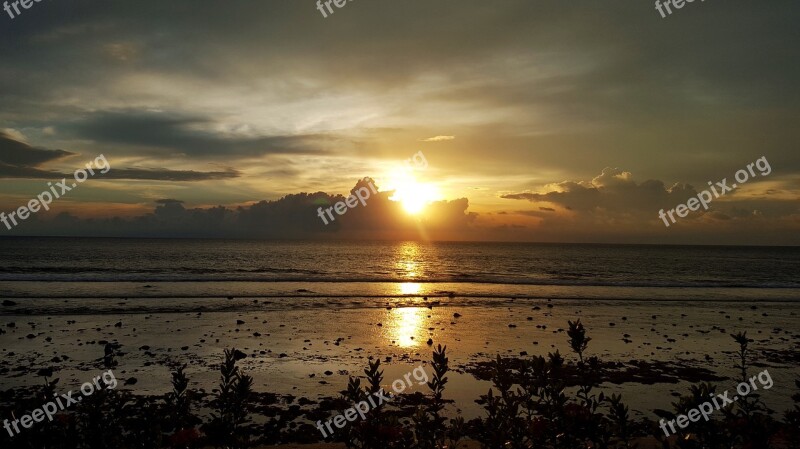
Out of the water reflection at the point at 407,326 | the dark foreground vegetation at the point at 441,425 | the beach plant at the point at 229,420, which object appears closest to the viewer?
the dark foreground vegetation at the point at 441,425

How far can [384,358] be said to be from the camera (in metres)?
16.0

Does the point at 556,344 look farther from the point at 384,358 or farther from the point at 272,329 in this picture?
the point at 272,329

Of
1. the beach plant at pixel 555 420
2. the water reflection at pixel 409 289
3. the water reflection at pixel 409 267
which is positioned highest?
the beach plant at pixel 555 420

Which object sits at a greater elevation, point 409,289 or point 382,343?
point 382,343

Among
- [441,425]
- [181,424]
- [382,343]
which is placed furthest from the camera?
[382,343]

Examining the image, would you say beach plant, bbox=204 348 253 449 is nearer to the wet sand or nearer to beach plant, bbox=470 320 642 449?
beach plant, bbox=470 320 642 449

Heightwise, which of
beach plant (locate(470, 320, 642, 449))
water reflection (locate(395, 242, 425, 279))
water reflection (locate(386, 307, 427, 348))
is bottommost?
water reflection (locate(395, 242, 425, 279))

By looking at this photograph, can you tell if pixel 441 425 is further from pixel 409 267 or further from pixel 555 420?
pixel 409 267

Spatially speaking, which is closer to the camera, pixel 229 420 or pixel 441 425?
pixel 229 420

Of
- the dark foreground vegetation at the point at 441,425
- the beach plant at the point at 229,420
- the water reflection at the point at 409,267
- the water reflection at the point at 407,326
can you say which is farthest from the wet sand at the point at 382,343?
the water reflection at the point at 409,267

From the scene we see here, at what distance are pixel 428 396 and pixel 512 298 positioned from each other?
24.9 metres

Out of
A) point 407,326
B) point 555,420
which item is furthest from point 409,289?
point 555,420

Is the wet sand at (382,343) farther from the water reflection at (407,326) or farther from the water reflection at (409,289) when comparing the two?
the water reflection at (409,289)

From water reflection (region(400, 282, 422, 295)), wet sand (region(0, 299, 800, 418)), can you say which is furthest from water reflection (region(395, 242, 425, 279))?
wet sand (region(0, 299, 800, 418))
